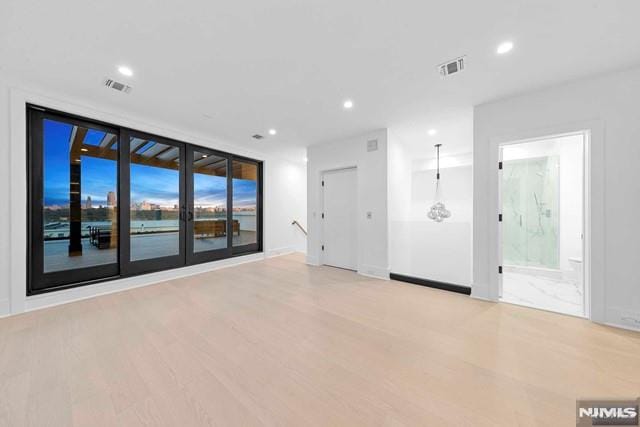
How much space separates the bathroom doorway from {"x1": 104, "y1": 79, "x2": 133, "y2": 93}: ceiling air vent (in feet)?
19.8

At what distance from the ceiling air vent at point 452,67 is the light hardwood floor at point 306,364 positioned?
2788 mm

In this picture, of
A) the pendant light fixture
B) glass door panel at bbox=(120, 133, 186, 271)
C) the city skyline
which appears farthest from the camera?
the pendant light fixture

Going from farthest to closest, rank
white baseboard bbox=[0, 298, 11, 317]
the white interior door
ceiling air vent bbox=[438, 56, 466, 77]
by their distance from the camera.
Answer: the white interior door
white baseboard bbox=[0, 298, 11, 317]
ceiling air vent bbox=[438, 56, 466, 77]

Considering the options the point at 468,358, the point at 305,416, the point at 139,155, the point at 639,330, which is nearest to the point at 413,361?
the point at 468,358

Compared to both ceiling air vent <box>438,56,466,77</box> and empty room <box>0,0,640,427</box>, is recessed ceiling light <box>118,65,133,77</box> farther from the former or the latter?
ceiling air vent <box>438,56,466,77</box>

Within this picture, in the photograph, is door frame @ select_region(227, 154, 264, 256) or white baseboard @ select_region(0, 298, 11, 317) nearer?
white baseboard @ select_region(0, 298, 11, 317)

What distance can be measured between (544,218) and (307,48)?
5830 mm

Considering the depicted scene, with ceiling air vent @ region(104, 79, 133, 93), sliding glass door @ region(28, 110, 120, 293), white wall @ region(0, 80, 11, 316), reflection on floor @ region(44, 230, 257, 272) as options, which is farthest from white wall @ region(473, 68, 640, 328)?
white wall @ region(0, 80, 11, 316)

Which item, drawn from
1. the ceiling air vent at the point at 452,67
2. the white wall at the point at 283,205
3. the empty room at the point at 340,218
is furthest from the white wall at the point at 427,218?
the white wall at the point at 283,205

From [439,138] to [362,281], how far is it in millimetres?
3412

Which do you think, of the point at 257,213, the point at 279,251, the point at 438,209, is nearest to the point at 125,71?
the point at 257,213

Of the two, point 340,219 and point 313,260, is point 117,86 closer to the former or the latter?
point 340,219

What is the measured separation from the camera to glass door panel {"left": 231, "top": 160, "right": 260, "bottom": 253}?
5.39m

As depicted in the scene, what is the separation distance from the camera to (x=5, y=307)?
2.60 meters
